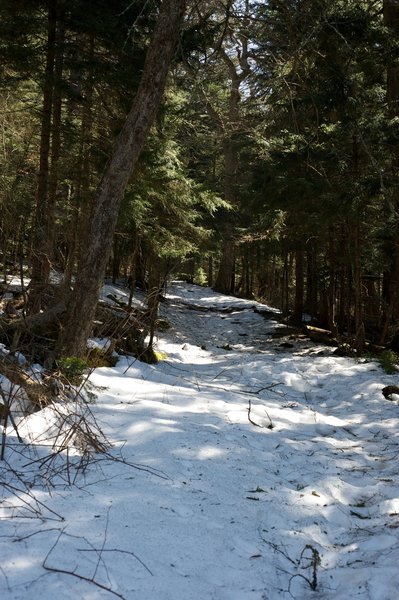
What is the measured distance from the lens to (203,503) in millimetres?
3693

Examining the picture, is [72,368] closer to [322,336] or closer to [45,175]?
[45,175]

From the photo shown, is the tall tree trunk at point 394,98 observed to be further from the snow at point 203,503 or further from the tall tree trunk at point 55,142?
the tall tree trunk at point 55,142

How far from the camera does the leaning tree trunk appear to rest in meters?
5.89

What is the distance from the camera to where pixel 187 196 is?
1241cm

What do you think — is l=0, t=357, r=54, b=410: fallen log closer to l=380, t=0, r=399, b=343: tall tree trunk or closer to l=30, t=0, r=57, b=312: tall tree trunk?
l=30, t=0, r=57, b=312: tall tree trunk

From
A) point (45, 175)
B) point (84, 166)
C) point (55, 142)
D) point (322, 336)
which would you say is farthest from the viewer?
point (322, 336)

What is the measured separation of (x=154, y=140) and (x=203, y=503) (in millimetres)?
8457

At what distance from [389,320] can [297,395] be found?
14.5 ft

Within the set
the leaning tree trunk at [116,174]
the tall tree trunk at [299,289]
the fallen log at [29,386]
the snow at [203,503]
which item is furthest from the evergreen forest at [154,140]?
the tall tree trunk at [299,289]

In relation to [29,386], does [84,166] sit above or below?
above

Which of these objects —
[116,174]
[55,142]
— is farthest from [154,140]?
[116,174]

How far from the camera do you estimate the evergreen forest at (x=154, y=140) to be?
6.07 metres

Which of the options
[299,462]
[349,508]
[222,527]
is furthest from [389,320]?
[222,527]

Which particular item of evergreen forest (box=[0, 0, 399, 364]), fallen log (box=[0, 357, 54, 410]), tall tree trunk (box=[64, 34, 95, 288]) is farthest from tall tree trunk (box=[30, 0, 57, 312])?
fallen log (box=[0, 357, 54, 410])
